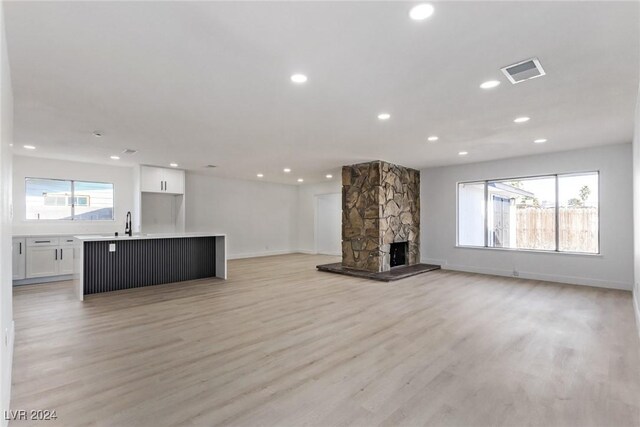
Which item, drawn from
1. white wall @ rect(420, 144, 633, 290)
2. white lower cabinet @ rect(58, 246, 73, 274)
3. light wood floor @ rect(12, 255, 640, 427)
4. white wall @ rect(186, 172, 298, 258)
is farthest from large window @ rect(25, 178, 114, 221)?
white wall @ rect(420, 144, 633, 290)

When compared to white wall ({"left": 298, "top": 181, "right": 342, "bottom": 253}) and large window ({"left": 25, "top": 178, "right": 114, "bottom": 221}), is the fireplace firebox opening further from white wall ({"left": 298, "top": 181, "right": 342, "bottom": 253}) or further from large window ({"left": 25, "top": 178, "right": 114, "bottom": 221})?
large window ({"left": 25, "top": 178, "right": 114, "bottom": 221})

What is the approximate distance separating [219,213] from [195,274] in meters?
3.39

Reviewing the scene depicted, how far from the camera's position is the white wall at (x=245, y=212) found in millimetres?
9102

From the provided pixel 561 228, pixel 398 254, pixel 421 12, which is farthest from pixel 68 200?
pixel 561 228

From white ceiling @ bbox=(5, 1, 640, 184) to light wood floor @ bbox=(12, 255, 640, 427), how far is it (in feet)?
8.30

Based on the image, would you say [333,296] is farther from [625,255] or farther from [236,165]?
[625,255]

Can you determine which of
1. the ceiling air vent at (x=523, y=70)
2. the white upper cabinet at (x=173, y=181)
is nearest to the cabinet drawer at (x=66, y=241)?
the white upper cabinet at (x=173, y=181)

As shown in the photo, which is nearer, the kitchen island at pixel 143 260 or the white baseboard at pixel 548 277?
the kitchen island at pixel 143 260

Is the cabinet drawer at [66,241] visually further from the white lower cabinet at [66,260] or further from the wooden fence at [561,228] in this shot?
the wooden fence at [561,228]

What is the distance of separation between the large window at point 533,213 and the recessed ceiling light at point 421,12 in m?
5.79

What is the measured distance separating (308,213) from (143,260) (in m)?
6.36

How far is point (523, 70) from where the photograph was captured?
2.79 m

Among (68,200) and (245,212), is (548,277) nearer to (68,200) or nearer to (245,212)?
(245,212)

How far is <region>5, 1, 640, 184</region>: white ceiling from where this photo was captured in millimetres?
2059
